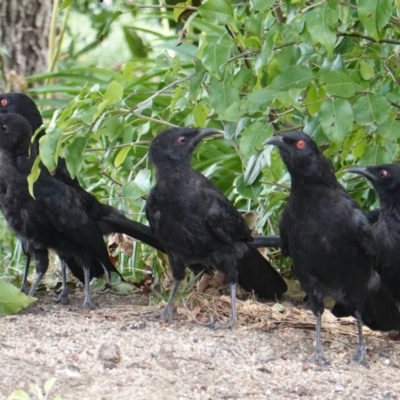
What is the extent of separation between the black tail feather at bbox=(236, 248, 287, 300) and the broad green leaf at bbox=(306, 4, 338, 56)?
1.99 meters

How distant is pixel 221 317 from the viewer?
5.73 m

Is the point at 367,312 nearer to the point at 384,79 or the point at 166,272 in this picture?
the point at 384,79

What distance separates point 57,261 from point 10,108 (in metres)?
1.38

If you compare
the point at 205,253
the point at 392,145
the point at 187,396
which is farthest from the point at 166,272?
the point at 187,396

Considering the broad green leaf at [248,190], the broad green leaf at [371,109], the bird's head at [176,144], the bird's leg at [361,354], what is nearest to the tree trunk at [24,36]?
the bird's head at [176,144]

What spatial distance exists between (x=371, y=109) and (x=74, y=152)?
5.39 ft

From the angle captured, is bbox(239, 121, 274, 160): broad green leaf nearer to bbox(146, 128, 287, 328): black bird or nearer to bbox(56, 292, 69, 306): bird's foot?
bbox(146, 128, 287, 328): black bird

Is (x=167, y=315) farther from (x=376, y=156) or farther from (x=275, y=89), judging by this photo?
(x=275, y=89)

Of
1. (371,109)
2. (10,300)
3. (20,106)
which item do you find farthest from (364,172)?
(20,106)

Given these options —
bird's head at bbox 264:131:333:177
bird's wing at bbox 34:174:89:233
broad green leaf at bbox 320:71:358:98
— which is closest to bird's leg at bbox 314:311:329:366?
bird's head at bbox 264:131:333:177

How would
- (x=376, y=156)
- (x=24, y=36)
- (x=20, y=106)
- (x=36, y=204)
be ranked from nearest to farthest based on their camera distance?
1. (x=376, y=156)
2. (x=36, y=204)
3. (x=20, y=106)
4. (x=24, y=36)

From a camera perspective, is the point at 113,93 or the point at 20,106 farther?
the point at 20,106

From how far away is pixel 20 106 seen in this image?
6.72 metres

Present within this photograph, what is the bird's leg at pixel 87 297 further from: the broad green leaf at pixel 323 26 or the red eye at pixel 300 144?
the broad green leaf at pixel 323 26
